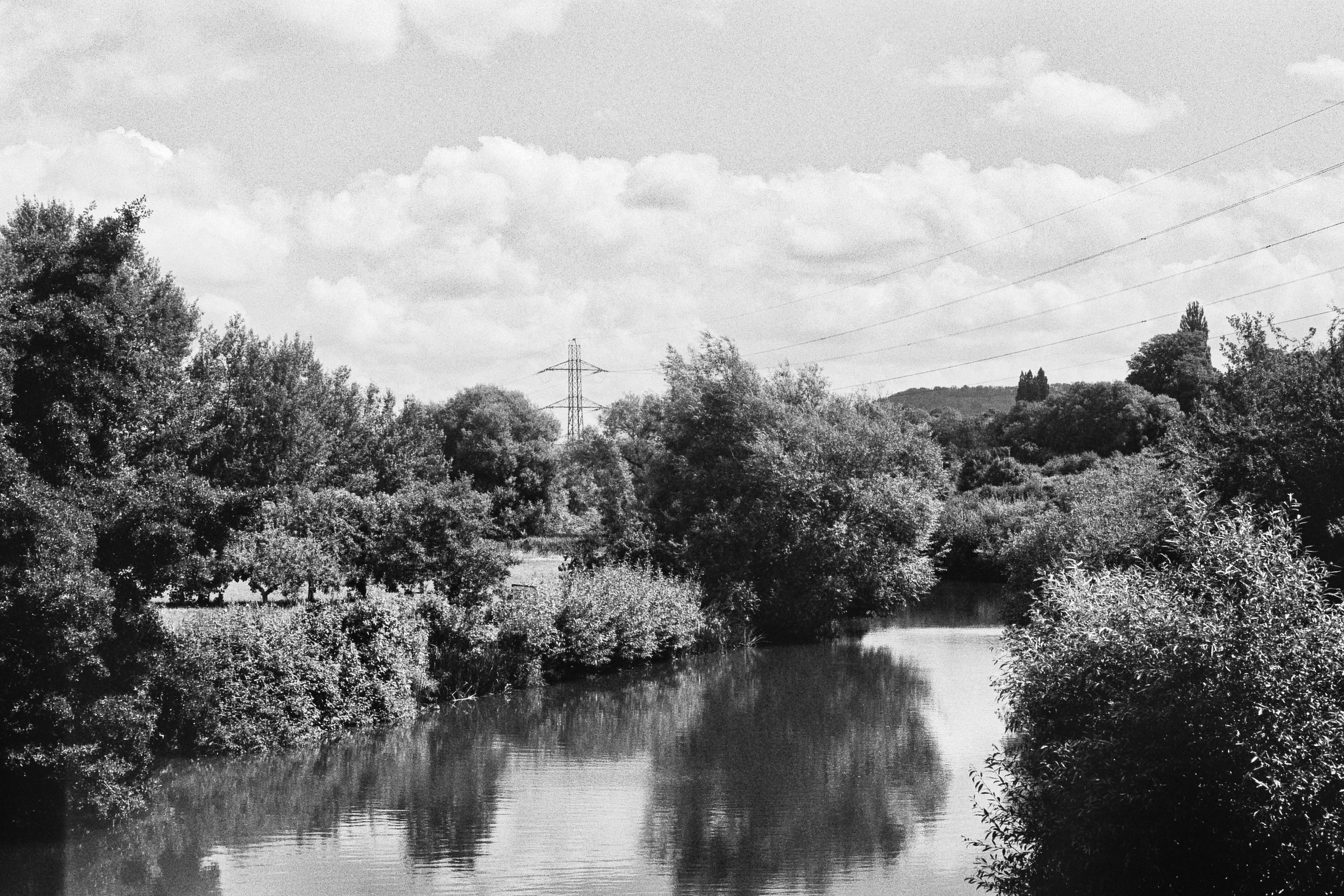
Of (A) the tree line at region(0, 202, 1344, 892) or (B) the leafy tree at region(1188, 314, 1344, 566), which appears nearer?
(A) the tree line at region(0, 202, 1344, 892)

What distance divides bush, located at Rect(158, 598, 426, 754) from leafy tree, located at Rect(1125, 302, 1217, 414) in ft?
222

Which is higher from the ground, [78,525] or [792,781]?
[78,525]

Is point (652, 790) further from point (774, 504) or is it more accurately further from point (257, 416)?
point (257, 416)

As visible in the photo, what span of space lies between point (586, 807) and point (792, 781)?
147 inches

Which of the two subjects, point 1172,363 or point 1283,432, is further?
point 1172,363

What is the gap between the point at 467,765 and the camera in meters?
22.0

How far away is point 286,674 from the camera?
22.8m

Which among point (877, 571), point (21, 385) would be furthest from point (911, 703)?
point (21, 385)

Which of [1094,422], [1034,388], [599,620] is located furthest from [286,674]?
[1034,388]

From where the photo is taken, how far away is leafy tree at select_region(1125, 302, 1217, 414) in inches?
3233

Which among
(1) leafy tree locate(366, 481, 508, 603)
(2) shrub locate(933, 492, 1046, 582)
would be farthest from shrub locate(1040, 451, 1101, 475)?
(1) leafy tree locate(366, 481, 508, 603)

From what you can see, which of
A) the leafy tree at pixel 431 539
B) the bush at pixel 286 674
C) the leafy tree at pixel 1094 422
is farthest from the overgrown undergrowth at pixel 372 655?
the leafy tree at pixel 1094 422

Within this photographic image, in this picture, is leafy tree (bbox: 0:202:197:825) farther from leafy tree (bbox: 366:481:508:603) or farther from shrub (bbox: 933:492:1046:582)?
shrub (bbox: 933:492:1046:582)

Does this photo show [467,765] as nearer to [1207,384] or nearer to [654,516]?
[1207,384]
